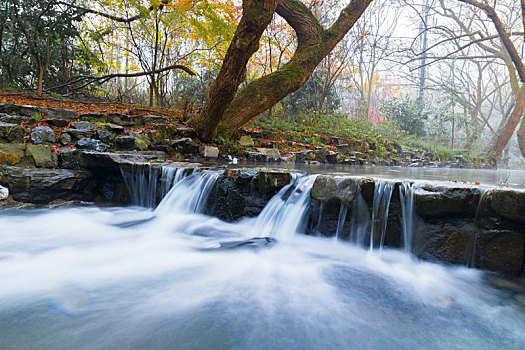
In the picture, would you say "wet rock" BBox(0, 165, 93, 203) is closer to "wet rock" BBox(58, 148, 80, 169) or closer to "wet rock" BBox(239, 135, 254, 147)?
"wet rock" BBox(58, 148, 80, 169)

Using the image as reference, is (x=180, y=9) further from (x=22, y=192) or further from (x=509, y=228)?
(x=509, y=228)

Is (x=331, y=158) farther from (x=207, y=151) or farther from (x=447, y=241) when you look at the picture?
(x=447, y=241)

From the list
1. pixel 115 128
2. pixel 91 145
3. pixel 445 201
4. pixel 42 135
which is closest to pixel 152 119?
pixel 115 128

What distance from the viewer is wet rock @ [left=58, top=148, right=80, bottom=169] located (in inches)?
196

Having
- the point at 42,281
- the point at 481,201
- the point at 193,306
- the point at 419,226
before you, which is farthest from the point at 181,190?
the point at 481,201

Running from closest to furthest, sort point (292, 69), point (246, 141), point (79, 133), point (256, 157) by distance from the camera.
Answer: point (79, 133), point (292, 69), point (256, 157), point (246, 141)

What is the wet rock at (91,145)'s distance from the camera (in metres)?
5.49

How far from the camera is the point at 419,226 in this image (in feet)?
9.34

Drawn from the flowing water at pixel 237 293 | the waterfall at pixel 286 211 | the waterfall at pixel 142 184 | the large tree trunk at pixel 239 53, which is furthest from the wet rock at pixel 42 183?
the waterfall at pixel 286 211

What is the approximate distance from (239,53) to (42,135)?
4014 millimetres

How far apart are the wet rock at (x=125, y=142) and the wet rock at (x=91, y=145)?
35 cm

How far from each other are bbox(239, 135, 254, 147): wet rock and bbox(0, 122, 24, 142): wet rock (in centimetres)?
490

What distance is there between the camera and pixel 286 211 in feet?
12.5

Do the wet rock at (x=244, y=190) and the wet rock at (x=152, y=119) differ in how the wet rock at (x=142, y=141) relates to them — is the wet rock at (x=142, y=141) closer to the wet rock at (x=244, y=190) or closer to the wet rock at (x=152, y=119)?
the wet rock at (x=152, y=119)
